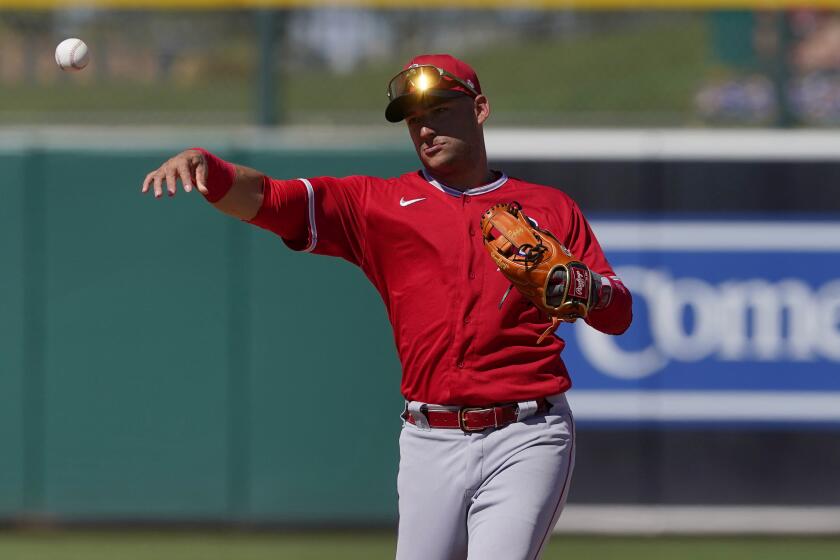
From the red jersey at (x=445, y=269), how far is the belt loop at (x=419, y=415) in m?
0.02

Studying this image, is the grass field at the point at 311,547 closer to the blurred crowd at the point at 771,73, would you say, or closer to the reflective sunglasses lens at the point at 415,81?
the blurred crowd at the point at 771,73

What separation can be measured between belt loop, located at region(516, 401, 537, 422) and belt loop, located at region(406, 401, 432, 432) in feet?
0.78

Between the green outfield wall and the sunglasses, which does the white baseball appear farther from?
the green outfield wall

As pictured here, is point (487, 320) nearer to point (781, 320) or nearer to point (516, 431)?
point (516, 431)

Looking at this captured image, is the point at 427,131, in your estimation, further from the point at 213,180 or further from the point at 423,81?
the point at 213,180

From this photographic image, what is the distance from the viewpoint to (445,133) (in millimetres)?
3486

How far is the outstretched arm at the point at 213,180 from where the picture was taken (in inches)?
123

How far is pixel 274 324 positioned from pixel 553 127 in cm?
171

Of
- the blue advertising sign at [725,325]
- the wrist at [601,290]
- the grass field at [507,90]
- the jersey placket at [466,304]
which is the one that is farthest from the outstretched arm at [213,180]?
the grass field at [507,90]

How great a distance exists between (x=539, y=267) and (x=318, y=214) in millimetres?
665

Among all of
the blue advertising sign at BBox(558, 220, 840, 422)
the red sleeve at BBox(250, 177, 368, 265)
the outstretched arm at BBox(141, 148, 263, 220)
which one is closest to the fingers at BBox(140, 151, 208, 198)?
the outstretched arm at BBox(141, 148, 263, 220)

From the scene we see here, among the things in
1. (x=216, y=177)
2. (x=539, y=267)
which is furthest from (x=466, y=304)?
(x=216, y=177)

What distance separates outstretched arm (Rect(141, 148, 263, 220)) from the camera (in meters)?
3.13

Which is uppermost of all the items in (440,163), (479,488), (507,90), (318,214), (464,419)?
(507,90)
